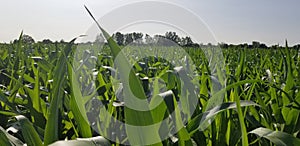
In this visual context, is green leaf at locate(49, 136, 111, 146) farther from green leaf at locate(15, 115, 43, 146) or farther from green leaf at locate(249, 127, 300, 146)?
green leaf at locate(249, 127, 300, 146)

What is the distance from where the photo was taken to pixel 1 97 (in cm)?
71

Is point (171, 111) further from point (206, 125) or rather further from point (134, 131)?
point (134, 131)

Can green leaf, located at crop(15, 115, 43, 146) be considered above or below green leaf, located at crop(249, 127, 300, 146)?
above

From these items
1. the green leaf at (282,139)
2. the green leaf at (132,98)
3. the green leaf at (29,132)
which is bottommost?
the green leaf at (282,139)

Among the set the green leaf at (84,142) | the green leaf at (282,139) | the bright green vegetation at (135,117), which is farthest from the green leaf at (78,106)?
the green leaf at (282,139)

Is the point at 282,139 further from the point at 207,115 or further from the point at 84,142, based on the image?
the point at 84,142

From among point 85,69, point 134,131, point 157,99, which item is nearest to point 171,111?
point 157,99

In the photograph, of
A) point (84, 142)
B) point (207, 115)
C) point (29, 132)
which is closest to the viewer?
point (84, 142)

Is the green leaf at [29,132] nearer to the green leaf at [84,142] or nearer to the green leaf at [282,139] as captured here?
the green leaf at [84,142]

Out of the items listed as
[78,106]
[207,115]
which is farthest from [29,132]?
[207,115]

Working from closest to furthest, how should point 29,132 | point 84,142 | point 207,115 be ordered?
point 84,142 < point 29,132 < point 207,115

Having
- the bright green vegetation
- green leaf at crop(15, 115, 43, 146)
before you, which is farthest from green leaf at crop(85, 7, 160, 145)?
green leaf at crop(15, 115, 43, 146)

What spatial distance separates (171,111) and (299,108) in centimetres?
30

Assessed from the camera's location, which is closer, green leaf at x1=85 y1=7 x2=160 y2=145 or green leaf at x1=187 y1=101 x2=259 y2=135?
green leaf at x1=85 y1=7 x2=160 y2=145
